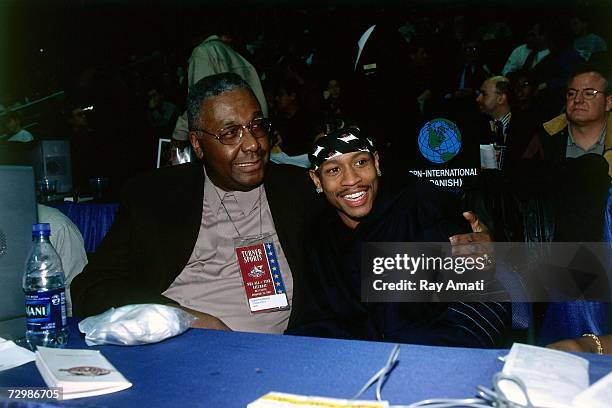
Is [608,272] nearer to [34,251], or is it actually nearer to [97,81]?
[34,251]

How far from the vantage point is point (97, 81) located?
7.12 meters

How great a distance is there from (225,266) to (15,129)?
6349 millimetres

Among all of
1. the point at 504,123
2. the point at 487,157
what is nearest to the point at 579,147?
the point at 487,157

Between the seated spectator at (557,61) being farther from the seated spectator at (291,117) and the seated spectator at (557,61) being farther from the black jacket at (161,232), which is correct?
the black jacket at (161,232)

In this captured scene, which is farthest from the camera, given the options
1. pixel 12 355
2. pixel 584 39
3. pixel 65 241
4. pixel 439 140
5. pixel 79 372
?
pixel 584 39

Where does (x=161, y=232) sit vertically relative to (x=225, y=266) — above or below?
above

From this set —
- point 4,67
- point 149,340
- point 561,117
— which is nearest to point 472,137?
point 561,117

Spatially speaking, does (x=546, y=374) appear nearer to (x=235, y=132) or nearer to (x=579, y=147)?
(x=235, y=132)

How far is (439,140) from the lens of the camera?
4098mm

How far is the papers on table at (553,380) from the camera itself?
957mm

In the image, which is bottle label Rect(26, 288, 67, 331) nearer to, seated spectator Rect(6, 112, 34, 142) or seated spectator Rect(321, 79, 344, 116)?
seated spectator Rect(321, 79, 344, 116)

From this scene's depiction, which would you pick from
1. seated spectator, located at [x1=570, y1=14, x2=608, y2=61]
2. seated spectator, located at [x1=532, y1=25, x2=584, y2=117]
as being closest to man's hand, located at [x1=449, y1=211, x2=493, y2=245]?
seated spectator, located at [x1=532, y1=25, x2=584, y2=117]

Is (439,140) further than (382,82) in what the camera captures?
No

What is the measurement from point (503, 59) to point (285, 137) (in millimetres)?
3207
